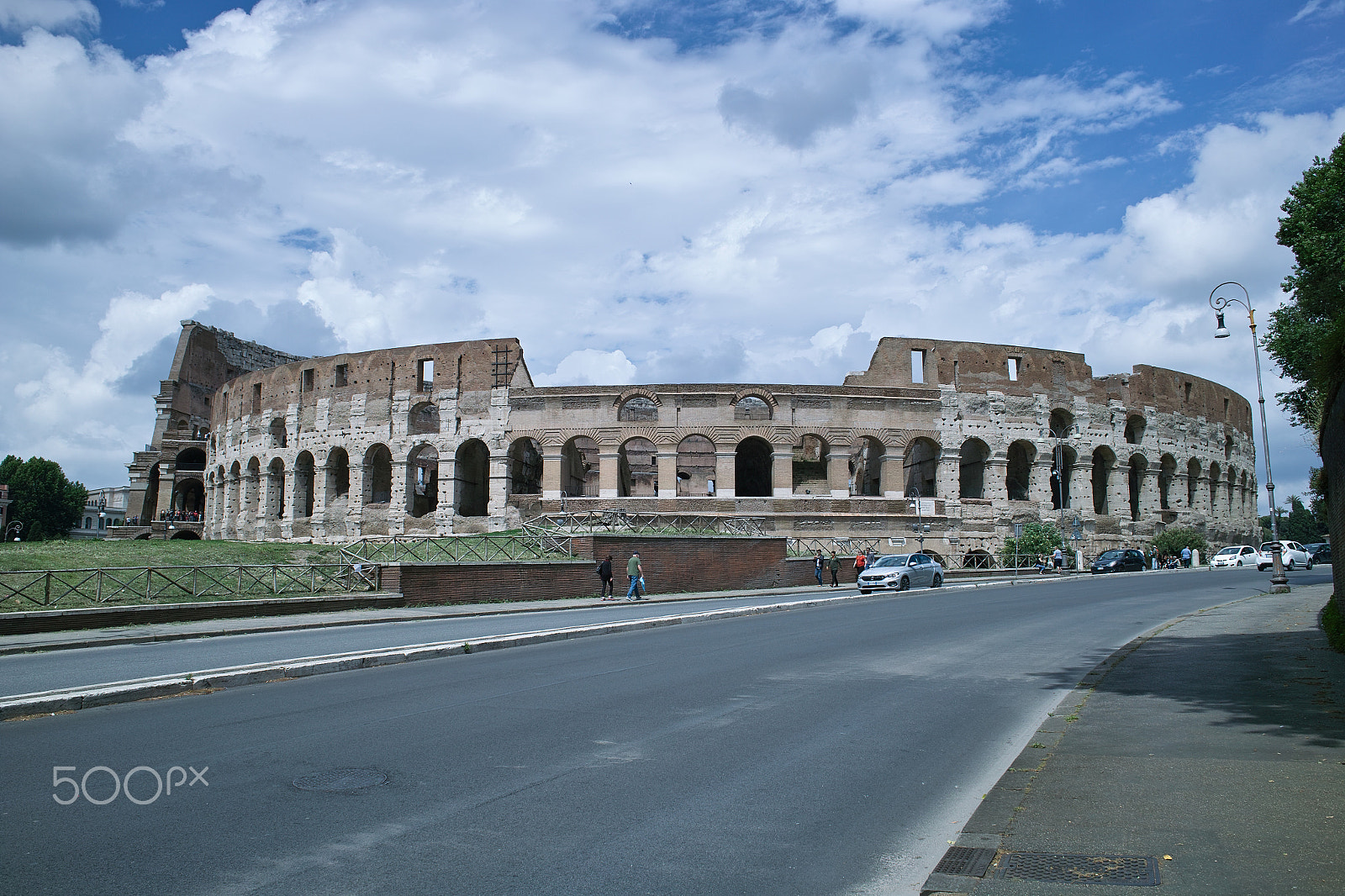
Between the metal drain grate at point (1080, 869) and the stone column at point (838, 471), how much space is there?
37006 mm

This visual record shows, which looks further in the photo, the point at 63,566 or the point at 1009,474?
the point at 1009,474

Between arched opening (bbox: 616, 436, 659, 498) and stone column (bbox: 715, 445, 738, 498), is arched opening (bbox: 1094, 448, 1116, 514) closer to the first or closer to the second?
stone column (bbox: 715, 445, 738, 498)

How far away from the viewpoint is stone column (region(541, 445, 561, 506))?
41062 millimetres

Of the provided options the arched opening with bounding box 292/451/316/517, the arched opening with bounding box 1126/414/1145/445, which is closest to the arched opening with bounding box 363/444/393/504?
the arched opening with bounding box 292/451/316/517

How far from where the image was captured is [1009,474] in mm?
47875

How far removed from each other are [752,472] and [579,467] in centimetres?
974

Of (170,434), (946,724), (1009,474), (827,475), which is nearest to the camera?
(946,724)

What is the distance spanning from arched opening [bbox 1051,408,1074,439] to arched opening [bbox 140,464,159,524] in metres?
57.9

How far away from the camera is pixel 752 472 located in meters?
50.0

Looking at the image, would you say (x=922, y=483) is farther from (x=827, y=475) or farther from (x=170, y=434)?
(x=170, y=434)

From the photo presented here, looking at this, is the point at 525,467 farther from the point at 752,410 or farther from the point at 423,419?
the point at 752,410

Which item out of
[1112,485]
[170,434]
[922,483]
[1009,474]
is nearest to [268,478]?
[170,434]

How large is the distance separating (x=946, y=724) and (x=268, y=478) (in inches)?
1872

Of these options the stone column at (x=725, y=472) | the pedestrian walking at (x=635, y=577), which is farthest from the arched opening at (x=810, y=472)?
the pedestrian walking at (x=635, y=577)
